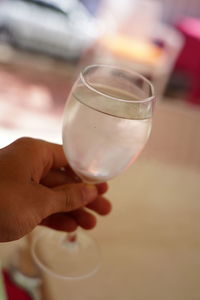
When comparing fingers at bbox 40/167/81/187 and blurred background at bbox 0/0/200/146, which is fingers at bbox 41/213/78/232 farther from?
blurred background at bbox 0/0/200/146

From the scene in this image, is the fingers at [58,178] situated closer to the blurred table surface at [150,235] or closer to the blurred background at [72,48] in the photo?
the blurred table surface at [150,235]

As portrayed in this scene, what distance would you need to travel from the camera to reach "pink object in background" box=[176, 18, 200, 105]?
3.12m

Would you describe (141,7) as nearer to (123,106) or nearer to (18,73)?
(18,73)

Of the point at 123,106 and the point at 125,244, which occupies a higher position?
the point at 123,106

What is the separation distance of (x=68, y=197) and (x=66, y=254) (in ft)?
0.33

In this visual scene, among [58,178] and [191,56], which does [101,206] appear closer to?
[58,178]

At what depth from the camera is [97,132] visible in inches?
19.0

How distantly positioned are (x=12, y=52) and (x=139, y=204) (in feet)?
8.79

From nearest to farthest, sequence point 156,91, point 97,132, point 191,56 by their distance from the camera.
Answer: point 97,132 → point 156,91 → point 191,56

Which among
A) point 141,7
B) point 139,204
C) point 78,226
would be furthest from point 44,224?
point 141,7

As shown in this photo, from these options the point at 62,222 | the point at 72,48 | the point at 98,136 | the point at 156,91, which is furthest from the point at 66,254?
the point at 72,48

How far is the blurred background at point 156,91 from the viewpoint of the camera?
58 cm

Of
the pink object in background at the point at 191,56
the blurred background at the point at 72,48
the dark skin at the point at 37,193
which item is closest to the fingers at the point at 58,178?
the dark skin at the point at 37,193

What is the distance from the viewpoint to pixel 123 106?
479 mm
